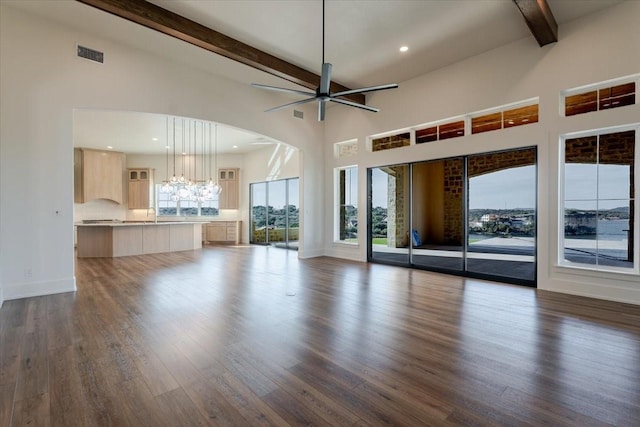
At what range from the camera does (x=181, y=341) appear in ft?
9.39

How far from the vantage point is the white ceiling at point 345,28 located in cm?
414

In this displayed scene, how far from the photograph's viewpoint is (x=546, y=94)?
4.73 m

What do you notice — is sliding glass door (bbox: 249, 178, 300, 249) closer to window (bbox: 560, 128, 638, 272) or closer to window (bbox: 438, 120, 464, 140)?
window (bbox: 438, 120, 464, 140)

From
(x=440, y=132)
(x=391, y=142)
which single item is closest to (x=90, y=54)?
(x=391, y=142)

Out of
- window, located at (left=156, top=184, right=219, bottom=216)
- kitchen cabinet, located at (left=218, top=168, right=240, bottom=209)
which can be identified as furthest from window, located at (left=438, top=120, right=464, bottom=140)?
window, located at (left=156, top=184, right=219, bottom=216)

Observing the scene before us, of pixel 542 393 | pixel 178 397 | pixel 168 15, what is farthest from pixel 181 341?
pixel 168 15

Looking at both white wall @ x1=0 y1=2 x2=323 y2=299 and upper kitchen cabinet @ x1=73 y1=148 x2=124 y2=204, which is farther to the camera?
upper kitchen cabinet @ x1=73 y1=148 x2=124 y2=204

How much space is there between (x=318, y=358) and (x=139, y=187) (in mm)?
12382

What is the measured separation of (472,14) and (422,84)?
197cm

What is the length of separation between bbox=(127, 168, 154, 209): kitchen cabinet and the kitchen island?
12.4ft

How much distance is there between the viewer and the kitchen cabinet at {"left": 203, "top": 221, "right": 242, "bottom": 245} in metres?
12.1

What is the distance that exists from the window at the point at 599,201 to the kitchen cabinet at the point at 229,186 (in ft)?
35.1

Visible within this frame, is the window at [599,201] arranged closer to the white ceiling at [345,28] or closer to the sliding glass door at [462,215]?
the sliding glass door at [462,215]

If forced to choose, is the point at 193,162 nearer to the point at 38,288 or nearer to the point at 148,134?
the point at 148,134
